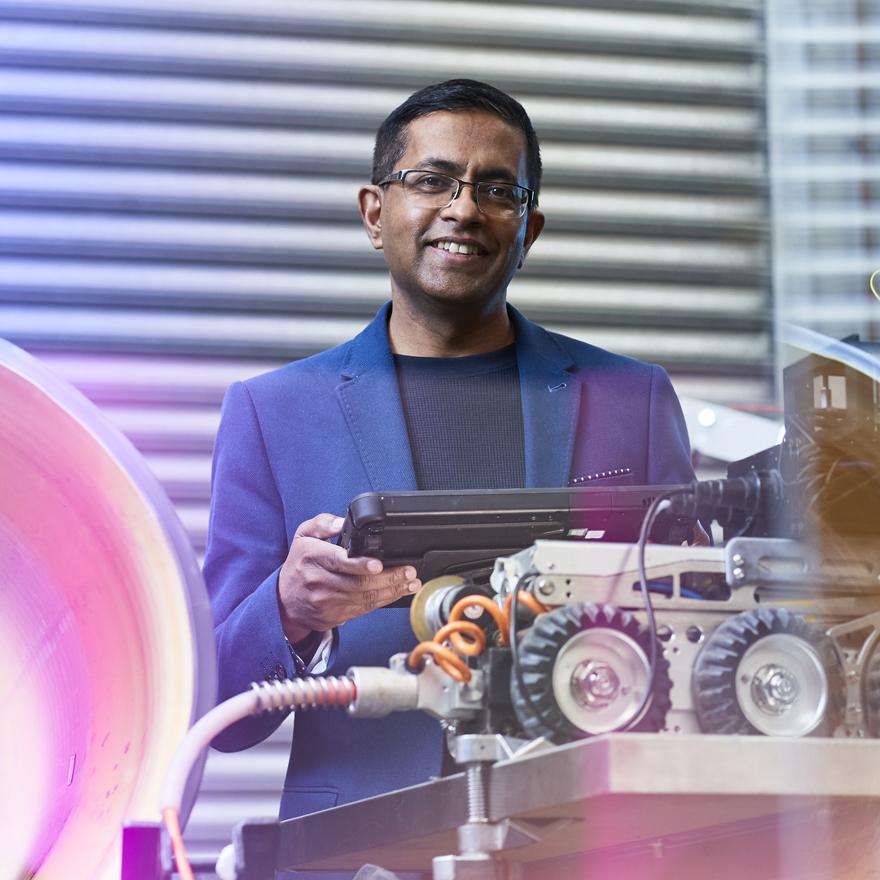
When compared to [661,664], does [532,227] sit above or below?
above

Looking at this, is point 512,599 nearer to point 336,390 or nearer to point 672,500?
point 672,500

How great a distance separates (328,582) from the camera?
1.77 meters

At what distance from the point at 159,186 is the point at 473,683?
220cm

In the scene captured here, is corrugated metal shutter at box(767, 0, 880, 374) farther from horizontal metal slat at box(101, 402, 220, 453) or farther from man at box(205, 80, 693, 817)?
horizontal metal slat at box(101, 402, 220, 453)

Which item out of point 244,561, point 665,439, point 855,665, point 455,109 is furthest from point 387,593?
point 455,109

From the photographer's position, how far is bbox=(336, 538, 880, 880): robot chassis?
Result: 1.19 m

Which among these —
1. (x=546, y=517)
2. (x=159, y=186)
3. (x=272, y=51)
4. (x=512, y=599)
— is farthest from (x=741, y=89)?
(x=512, y=599)

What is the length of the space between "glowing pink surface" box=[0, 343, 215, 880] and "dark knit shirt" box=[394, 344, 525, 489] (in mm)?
773

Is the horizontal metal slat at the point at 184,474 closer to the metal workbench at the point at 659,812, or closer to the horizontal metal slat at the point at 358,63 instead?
the horizontal metal slat at the point at 358,63

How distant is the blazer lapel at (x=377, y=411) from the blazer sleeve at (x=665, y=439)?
423 mm

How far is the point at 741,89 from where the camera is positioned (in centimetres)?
339

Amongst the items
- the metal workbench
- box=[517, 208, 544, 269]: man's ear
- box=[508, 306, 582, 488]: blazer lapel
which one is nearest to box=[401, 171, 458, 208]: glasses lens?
box=[517, 208, 544, 269]: man's ear

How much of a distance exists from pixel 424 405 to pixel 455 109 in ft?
1.66

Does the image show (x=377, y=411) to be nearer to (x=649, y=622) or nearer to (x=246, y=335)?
(x=246, y=335)
